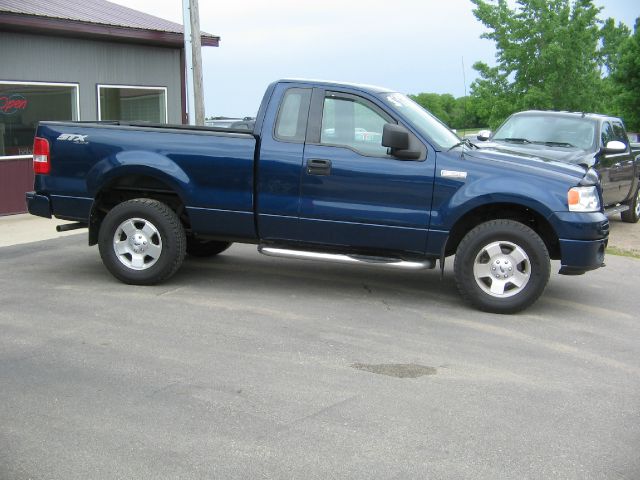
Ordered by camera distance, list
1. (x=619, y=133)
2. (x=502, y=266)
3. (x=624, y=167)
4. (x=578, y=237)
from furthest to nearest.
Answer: (x=619, y=133), (x=624, y=167), (x=502, y=266), (x=578, y=237)

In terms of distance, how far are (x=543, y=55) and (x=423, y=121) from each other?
17800mm

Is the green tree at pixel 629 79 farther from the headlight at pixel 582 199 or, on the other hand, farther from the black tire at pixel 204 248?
the headlight at pixel 582 199

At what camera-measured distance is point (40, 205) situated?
770 centimetres

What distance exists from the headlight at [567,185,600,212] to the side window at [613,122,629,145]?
6193mm

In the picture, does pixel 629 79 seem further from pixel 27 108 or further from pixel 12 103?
pixel 12 103

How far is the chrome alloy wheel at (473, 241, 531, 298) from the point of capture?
6.81 m

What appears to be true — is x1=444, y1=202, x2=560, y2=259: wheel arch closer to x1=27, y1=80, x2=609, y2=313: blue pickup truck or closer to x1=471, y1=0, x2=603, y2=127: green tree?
x1=27, y1=80, x2=609, y2=313: blue pickup truck

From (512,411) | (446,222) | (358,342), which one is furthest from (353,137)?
(512,411)

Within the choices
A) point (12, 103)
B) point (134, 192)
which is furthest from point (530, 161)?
point (12, 103)

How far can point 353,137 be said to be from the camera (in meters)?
7.14

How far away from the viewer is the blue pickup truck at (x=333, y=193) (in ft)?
22.3

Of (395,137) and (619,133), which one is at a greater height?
(395,137)

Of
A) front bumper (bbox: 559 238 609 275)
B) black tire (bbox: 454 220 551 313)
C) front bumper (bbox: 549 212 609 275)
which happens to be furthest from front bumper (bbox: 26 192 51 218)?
front bumper (bbox: 559 238 609 275)

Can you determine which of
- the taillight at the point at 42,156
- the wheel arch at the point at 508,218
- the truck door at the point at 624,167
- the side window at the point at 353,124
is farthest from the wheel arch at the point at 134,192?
the truck door at the point at 624,167
